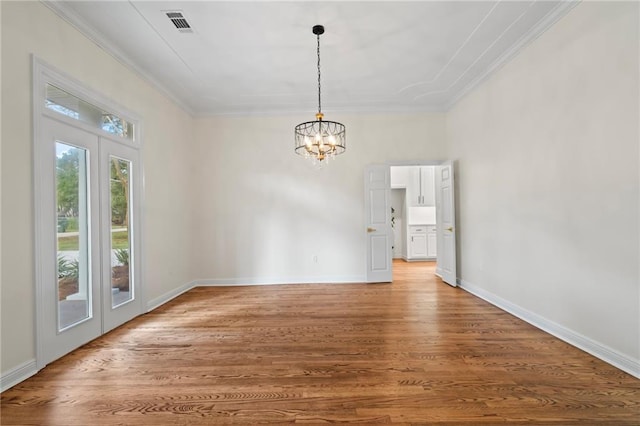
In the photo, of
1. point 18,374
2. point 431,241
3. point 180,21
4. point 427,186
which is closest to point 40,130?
point 180,21

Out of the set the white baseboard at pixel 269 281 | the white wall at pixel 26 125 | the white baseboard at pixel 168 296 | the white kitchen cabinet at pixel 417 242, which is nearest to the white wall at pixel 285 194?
the white baseboard at pixel 269 281

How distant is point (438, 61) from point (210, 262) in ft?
16.8

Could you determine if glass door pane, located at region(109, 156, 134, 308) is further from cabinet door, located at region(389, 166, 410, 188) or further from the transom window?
cabinet door, located at region(389, 166, 410, 188)

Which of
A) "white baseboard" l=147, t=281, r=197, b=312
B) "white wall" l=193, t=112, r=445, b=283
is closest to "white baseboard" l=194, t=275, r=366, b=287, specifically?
"white wall" l=193, t=112, r=445, b=283

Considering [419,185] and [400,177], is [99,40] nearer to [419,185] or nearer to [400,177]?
[400,177]

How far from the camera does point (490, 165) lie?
4172 millimetres

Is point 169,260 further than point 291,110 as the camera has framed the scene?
No

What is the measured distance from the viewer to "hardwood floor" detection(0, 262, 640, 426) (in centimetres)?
186

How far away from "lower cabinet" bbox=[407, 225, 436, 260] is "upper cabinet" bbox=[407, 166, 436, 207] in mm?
697

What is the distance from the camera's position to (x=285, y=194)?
555 cm

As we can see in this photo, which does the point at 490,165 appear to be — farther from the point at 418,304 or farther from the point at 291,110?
the point at 291,110

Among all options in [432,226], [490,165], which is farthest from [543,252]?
[432,226]

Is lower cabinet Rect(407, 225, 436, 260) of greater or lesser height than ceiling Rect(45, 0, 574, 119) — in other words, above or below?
below

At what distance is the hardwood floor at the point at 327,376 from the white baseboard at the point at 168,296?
0.47 meters
